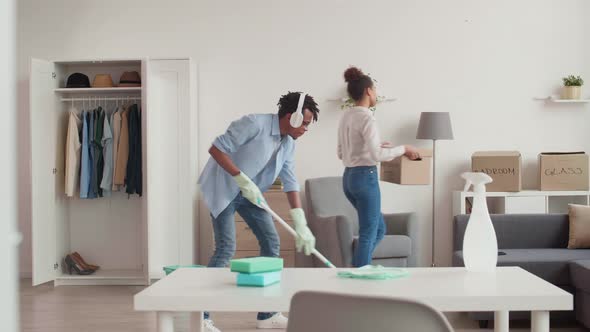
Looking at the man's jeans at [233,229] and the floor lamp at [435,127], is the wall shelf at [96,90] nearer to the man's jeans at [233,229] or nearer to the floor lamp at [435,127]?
the floor lamp at [435,127]

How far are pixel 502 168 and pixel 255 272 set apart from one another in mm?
4030

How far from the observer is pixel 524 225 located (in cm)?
514

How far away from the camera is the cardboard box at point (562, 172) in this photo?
19.6 ft

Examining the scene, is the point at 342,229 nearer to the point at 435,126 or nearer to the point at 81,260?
the point at 435,126

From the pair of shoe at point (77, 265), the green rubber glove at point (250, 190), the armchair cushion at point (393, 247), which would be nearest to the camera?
the green rubber glove at point (250, 190)

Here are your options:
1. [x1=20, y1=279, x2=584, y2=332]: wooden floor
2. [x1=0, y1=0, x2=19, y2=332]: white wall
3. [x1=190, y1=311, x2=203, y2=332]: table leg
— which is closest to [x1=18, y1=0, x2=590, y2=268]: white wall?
[x1=20, y1=279, x2=584, y2=332]: wooden floor

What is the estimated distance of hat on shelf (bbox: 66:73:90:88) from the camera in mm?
6238

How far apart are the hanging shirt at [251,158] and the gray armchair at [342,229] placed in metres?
1.36

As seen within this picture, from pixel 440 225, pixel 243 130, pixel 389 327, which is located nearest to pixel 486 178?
pixel 389 327

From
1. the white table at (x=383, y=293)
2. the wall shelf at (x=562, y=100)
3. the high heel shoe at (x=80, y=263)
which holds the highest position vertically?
the wall shelf at (x=562, y=100)

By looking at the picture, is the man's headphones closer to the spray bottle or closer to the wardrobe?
the spray bottle

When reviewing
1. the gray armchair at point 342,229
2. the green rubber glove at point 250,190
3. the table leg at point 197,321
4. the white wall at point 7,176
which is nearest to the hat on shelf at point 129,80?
the gray armchair at point 342,229

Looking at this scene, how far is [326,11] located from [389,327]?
5144 mm

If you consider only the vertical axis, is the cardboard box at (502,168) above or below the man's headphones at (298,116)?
below
